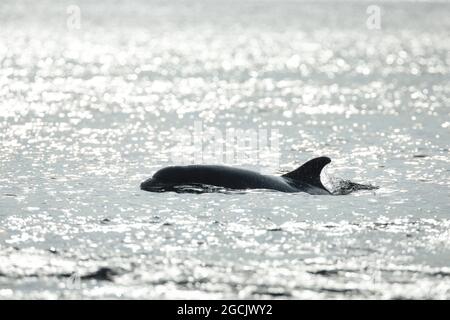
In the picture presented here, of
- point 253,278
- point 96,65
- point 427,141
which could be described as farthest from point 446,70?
point 253,278

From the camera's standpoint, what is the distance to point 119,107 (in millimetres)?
52562

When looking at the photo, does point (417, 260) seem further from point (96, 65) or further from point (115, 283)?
point (96, 65)

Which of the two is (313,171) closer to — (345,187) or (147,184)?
(345,187)

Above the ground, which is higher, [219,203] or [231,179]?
[231,179]

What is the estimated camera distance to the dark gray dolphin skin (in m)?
27.9

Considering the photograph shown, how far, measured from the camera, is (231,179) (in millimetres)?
28062

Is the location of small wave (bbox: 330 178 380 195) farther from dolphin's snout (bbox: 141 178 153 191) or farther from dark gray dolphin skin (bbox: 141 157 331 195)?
dolphin's snout (bbox: 141 178 153 191)

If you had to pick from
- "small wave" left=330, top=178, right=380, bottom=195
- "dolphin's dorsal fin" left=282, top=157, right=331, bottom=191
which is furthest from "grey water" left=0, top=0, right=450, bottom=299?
"dolphin's dorsal fin" left=282, top=157, right=331, bottom=191

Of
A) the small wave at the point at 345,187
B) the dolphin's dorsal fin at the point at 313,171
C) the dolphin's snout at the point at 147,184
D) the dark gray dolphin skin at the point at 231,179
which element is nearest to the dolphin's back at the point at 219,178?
the dark gray dolphin skin at the point at 231,179

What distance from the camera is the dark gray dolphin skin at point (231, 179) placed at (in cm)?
2788

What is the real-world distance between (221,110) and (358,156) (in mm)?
17480

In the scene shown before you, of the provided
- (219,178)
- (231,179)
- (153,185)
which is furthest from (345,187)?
(153,185)

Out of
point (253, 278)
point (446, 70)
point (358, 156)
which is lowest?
point (253, 278)

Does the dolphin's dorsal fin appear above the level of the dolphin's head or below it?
above
